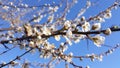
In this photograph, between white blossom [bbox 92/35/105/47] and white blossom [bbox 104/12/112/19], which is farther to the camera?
white blossom [bbox 104/12/112/19]

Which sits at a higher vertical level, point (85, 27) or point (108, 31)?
point (85, 27)

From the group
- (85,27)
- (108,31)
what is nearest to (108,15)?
(85,27)

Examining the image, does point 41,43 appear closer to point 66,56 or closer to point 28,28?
point 66,56

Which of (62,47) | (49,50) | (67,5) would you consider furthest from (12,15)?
(49,50)

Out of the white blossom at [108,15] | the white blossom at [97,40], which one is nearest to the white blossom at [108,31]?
the white blossom at [97,40]

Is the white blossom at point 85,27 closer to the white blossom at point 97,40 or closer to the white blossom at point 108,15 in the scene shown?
the white blossom at point 97,40

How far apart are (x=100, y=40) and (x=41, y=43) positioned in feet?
2.47

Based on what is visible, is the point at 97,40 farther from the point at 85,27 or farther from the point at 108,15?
the point at 108,15

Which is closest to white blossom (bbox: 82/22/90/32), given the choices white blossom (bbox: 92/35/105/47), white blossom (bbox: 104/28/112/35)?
white blossom (bbox: 92/35/105/47)

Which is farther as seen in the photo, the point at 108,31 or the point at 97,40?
the point at 97,40

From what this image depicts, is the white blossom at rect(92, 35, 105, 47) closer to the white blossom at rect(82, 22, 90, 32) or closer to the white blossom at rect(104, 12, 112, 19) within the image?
the white blossom at rect(82, 22, 90, 32)

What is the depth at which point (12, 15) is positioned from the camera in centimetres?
628

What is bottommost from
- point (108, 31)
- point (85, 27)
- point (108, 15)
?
point (108, 31)

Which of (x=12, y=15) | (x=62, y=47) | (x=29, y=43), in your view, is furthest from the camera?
(x=12, y=15)
